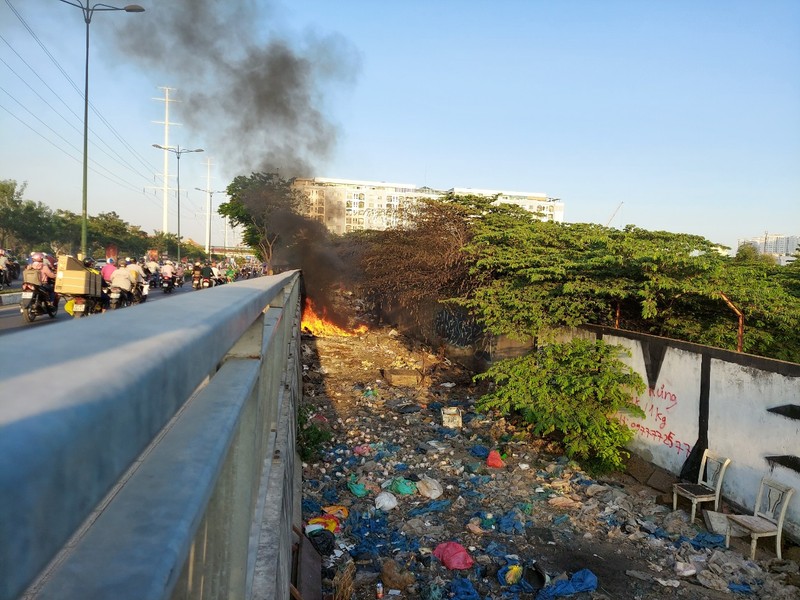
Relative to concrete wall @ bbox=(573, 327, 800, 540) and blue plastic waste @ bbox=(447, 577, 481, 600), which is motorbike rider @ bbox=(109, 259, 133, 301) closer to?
blue plastic waste @ bbox=(447, 577, 481, 600)

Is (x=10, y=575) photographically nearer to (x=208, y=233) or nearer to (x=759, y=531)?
(x=759, y=531)

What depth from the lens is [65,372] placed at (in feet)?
1.29

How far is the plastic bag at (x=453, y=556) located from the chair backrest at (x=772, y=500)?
3.09 m

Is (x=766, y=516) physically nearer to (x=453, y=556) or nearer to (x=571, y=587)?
(x=571, y=587)

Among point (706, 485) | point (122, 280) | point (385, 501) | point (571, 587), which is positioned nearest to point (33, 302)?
point (122, 280)

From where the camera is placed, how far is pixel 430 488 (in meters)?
6.94

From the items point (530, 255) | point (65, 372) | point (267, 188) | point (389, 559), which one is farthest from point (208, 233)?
point (65, 372)

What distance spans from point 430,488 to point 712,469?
341 centimetres

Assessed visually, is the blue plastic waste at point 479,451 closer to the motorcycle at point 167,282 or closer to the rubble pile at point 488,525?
the rubble pile at point 488,525

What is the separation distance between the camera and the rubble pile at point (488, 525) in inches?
197

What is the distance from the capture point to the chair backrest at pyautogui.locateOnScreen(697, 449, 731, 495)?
6.34m

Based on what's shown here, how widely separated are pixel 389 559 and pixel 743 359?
15.2 feet

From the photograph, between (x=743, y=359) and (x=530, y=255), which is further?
(x=530, y=255)

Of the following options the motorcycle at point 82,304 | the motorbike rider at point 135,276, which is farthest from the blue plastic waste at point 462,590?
the motorbike rider at point 135,276
